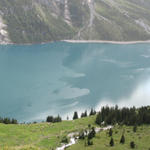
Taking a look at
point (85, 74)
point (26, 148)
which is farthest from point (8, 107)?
point (26, 148)

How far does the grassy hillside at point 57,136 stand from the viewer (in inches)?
1407

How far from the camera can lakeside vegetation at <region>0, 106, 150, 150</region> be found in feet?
118

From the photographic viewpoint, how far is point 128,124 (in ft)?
152

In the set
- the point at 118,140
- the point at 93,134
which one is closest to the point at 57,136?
the point at 93,134

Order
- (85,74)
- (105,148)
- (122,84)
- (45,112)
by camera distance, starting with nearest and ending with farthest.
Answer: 1. (105,148)
2. (45,112)
3. (122,84)
4. (85,74)

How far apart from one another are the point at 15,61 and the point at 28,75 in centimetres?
3869

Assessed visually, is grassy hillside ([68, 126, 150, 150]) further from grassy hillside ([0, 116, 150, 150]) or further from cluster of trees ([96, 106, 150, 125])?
cluster of trees ([96, 106, 150, 125])

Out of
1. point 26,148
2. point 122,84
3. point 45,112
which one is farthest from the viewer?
point 122,84

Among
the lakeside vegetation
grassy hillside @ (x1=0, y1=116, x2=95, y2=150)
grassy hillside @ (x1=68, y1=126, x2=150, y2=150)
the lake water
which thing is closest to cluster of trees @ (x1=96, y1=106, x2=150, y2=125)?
the lakeside vegetation

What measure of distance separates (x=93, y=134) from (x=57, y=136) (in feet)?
25.2

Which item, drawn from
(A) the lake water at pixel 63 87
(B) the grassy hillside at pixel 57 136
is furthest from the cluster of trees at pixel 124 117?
(A) the lake water at pixel 63 87

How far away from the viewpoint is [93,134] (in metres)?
39.0

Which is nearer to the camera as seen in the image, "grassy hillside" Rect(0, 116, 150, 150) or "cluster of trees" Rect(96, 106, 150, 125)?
"grassy hillside" Rect(0, 116, 150, 150)

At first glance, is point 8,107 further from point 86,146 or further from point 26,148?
point 26,148
